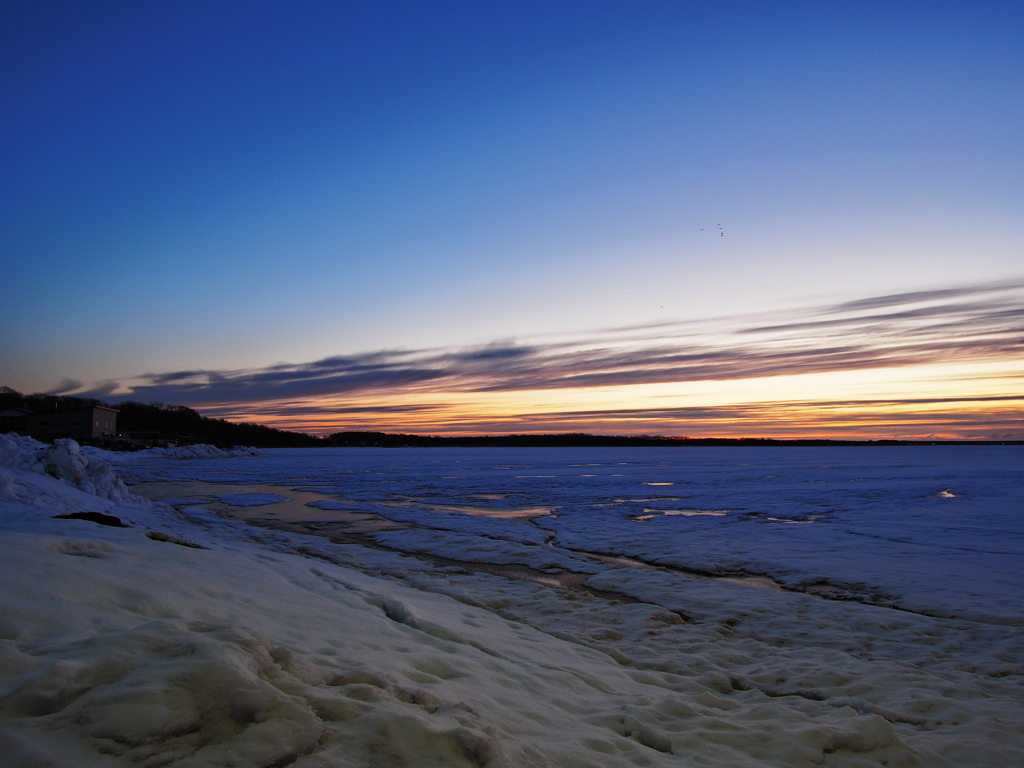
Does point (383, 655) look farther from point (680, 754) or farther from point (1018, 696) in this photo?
point (1018, 696)

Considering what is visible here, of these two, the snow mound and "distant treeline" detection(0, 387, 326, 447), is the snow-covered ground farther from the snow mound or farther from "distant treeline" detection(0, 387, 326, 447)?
"distant treeline" detection(0, 387, 326, 447)

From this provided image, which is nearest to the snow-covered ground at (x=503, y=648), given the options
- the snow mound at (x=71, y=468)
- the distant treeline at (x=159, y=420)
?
the snow mound at (x=71, y=468)

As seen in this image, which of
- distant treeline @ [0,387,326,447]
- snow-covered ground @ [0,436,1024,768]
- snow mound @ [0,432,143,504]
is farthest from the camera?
distant treeline @ [0,387,326,447]

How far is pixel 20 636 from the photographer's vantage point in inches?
163

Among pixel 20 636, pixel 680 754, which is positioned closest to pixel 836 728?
pixel 680 754

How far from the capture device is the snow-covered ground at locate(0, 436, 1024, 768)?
3500 millimetres

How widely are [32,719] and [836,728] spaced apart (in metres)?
5.59

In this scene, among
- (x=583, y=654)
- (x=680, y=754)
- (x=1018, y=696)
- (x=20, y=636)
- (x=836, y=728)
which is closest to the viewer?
(x=20, y=636)

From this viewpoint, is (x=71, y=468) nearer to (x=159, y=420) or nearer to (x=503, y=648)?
(x=503, y=648)

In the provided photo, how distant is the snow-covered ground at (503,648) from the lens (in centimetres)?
350

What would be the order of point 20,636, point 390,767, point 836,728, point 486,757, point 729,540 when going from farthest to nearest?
point 729,540, point 836,728, point 20,636, point 486,757, point 390,767

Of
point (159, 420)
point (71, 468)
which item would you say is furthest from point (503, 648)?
point (159, 420)

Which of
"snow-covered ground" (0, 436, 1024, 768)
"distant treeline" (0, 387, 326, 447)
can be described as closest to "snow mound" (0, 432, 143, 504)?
"snow-covered ground" (0, 436, 1024, 768)

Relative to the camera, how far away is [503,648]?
21.7 feet
